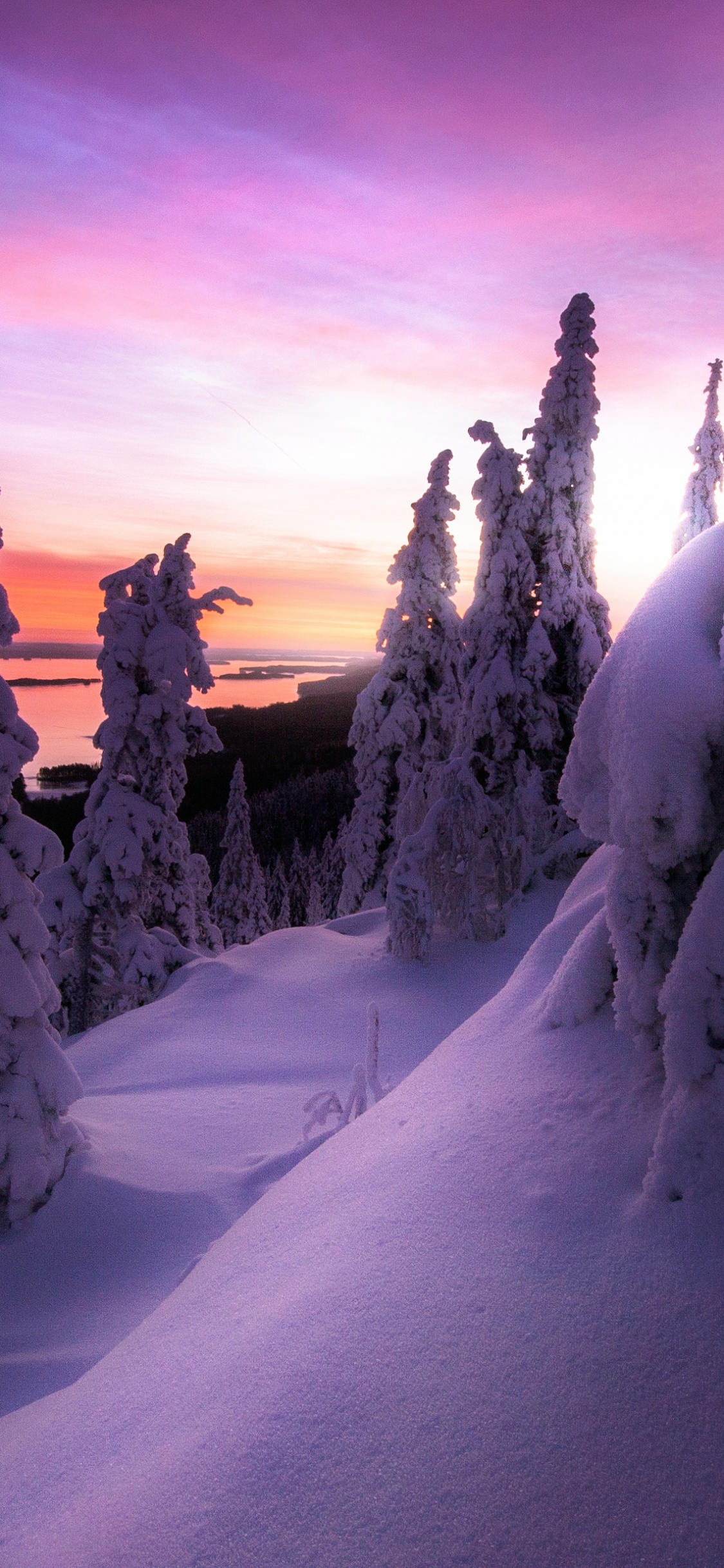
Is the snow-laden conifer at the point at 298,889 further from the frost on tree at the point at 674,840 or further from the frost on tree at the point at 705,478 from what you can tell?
the frost on tree at the point at 674,840

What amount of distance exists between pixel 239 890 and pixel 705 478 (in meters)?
24.7

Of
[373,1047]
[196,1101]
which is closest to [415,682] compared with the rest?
[196,1101]

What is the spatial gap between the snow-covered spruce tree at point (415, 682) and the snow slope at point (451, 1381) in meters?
17.3

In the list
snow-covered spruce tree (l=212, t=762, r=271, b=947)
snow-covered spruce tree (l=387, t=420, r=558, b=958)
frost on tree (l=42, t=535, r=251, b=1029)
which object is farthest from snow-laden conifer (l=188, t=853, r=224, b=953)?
snow-covered spruce tree (l=212, t=762, r=271, b=947)

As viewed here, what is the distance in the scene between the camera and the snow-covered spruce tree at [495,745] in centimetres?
1603

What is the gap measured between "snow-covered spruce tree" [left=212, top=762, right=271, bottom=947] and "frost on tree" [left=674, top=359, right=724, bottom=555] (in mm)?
21006

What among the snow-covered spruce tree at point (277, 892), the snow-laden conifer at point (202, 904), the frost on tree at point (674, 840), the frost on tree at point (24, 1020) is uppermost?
the frost on tree at point (674, 840)

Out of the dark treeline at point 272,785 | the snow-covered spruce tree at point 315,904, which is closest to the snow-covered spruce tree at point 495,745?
the dark treeline at point 272,785

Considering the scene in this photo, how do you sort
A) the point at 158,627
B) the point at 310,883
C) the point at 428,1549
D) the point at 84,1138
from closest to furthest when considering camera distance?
the point at 428,1549 < the point at 84,1138 < the point at 158,627 < the point at 310,883

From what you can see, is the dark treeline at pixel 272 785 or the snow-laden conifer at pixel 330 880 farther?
the dark treeline at pixel 272 785

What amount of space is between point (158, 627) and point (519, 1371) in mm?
16821

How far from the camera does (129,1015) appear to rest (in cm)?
1444

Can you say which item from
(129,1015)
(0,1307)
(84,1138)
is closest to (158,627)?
(129,1015)

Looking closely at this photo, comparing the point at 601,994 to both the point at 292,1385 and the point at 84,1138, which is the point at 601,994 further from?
the point at 84,1138
